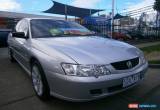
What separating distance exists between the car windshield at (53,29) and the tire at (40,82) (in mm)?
716

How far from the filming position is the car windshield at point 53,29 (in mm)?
4234

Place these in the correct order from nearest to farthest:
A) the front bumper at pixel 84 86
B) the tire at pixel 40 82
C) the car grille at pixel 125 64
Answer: the front bumper at pixel 84 86 < the car grille at pixel 125 64 < the tire at pixel 40 82

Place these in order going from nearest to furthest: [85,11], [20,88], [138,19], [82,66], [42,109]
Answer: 1. [82,66]
2. [42,109]
3. [20,88]
4. [138,19]
5. [85,11]

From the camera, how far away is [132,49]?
368 centimetres

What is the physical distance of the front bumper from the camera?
9.19 ft

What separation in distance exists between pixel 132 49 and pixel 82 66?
3.98 ft

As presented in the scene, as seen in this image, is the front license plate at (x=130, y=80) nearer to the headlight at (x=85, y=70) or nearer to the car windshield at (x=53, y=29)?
the headlight at (x=85, y=70)

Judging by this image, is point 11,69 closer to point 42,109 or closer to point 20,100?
point 20,100

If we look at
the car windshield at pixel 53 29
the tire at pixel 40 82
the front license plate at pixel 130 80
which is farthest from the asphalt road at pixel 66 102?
the car windshield at pixel 53 29

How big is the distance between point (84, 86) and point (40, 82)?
1018 millimetres

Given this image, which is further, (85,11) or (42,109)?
(85,11)

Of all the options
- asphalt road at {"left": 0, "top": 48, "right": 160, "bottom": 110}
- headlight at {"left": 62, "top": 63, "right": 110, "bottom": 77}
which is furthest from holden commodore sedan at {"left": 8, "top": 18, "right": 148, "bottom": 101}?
asphalt road at {"left": 0, "top": 48, "right": 160, "bottom": 110}

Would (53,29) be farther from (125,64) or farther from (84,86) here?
(84,86)

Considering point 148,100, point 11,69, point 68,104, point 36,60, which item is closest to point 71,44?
point 36,60
